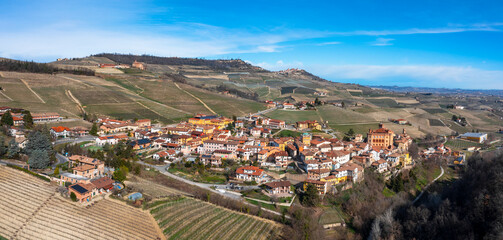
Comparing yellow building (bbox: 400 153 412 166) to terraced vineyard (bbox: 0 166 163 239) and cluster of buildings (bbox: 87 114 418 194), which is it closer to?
cluster of buildings (bbox: 87 114 418 194)

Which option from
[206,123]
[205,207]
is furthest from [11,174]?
[206,123]

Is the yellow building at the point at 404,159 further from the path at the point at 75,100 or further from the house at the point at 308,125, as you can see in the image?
the path at the point at 75,100

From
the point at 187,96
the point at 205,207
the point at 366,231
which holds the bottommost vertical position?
the point at 366,231

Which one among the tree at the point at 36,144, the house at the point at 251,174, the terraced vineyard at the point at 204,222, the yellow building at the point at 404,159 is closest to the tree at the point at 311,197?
the house at the point at 251,174

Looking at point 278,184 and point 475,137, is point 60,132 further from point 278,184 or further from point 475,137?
point 475,137

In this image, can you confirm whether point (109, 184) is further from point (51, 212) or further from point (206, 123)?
point (206, 123)

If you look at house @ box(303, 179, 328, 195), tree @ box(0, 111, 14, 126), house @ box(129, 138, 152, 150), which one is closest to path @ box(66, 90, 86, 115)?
tree @ box(0, 111, 14, 126)

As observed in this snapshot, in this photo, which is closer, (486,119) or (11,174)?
(11,174)
